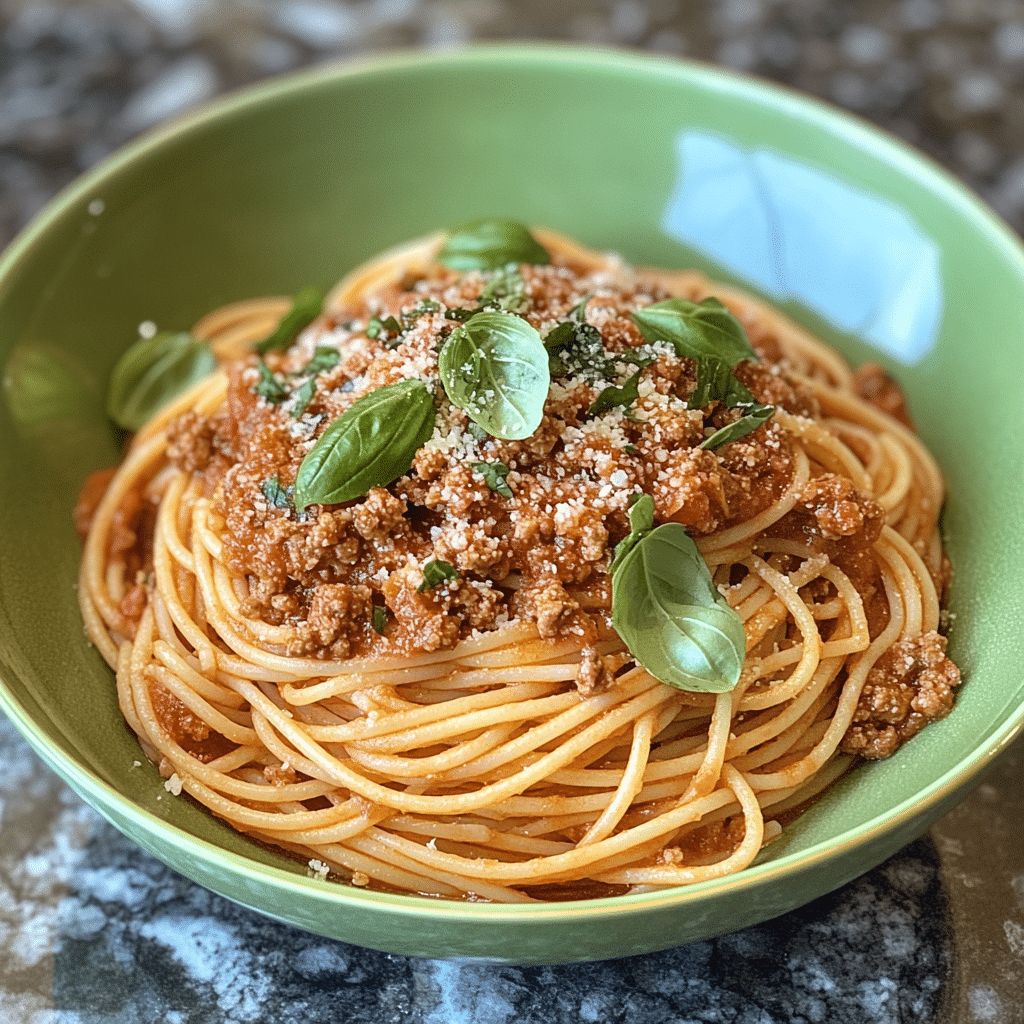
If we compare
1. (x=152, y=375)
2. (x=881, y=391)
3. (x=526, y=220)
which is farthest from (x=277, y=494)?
(x=881, y=391)

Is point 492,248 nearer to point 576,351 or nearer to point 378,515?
point 576,351

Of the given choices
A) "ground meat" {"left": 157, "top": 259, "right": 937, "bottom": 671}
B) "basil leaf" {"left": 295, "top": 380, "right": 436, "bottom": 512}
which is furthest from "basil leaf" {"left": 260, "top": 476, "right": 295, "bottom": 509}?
Answer: "basil leaf" {"left": 295, "top": 380, "right": 436, "bottom": 512}

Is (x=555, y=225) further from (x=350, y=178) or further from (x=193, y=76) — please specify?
(x=193, y=76)

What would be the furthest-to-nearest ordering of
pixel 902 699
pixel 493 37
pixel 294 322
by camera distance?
1. pixel 493 37
2. pixel 294 322
3. pixel 902 699

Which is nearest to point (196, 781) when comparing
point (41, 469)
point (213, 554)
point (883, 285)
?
point (213, 554)

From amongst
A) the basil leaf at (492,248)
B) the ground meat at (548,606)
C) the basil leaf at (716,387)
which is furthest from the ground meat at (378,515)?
→ the basil leaf at (492,248)

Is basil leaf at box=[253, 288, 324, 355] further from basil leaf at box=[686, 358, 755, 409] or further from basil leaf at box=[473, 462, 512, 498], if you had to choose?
basil leaf at box=[686, 358, 755, 409]

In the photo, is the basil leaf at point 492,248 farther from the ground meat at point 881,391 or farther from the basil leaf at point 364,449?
the ground meat at point 881,391
